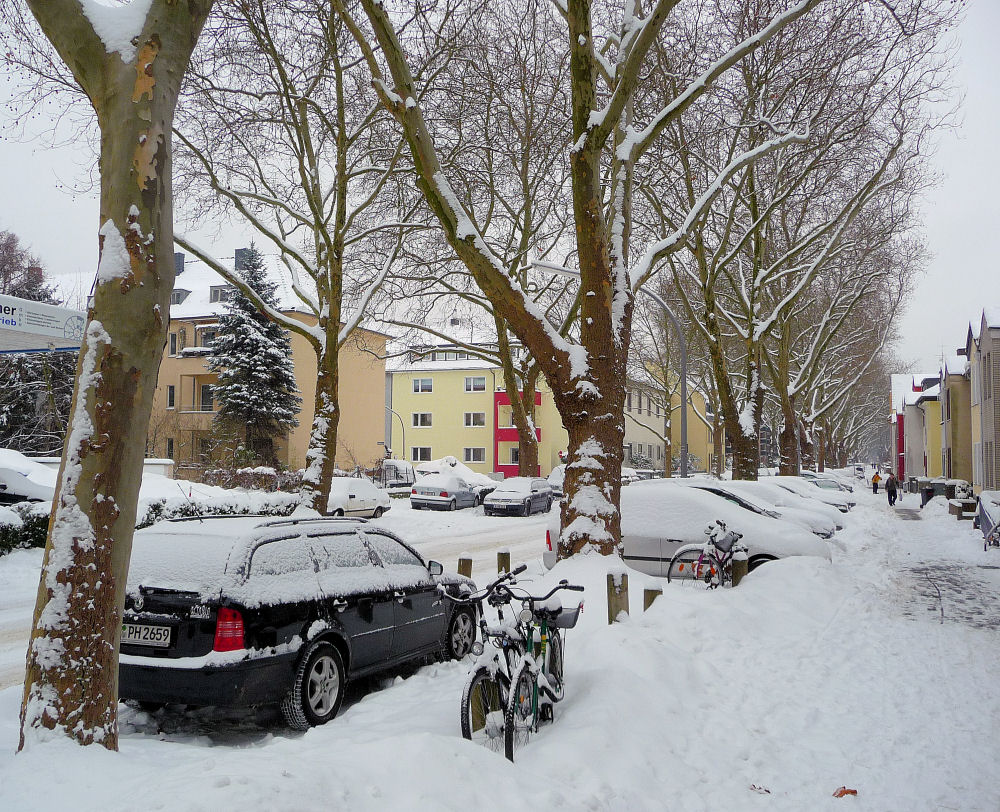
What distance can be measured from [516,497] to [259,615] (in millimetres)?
24631

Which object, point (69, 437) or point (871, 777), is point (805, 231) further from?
point (69, 437)

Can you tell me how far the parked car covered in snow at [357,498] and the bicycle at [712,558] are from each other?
14343mm

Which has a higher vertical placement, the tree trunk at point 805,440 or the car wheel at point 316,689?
the tree trunk at point 805,440

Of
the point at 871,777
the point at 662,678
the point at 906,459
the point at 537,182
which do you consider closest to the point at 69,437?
the point at 662,678

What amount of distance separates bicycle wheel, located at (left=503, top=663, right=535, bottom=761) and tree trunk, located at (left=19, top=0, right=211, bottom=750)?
2113mm

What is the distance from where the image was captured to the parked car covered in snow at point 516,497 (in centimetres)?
2993

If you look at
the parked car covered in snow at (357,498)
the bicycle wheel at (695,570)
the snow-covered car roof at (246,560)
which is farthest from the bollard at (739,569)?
the parked car covered in snow at (357,498)

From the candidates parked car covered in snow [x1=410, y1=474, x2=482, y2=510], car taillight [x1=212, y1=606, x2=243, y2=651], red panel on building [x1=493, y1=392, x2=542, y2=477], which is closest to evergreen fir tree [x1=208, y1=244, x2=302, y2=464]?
parked car covered in snow [x1=410, y1=474, x2=482, y2=510]

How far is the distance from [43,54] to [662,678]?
12.5 metres

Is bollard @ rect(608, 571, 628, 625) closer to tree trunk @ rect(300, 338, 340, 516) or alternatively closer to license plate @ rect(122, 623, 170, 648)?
license plate @ rect(122, 623, 170, 648)

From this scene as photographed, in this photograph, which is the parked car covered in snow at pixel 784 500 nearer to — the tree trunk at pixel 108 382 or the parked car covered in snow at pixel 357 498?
the parked car covered in snow at pixel 357 498

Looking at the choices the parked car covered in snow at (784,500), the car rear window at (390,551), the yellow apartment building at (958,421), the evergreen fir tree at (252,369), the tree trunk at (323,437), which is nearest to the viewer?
the car rear window at (390,551)

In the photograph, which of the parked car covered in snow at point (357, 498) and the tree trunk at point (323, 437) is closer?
the tree trunk at point (323, 437)

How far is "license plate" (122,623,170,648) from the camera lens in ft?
17.8
